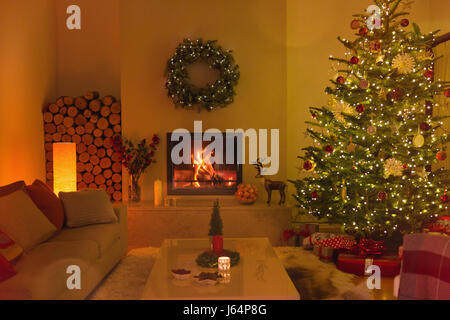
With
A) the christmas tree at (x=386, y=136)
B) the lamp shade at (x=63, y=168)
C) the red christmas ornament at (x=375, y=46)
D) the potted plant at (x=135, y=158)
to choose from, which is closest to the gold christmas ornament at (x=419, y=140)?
the christmas tree at (x=386, y=136)

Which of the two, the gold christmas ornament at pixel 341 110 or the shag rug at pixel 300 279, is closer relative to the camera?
the shag rug at pixel 300 279

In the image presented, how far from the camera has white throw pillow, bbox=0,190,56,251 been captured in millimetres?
2680

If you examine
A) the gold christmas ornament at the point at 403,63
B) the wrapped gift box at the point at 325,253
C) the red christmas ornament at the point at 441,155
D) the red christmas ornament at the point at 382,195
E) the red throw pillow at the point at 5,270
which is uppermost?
the gold christmas ornament at the point at 403,63

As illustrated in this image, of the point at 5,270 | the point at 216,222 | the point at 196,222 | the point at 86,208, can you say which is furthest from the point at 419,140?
the point at 5,270

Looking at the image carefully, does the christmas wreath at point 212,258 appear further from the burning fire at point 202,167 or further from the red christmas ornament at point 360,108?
the burning fire at point 202,167

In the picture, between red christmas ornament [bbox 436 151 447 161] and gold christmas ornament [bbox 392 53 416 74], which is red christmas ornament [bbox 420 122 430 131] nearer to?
red christmas ornament [bbox 436 151 447 161]

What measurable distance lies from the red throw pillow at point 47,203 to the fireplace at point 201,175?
1.67 m

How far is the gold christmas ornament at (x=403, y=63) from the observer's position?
128 inches

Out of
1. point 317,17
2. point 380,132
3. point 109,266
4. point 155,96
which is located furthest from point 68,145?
point 317,17

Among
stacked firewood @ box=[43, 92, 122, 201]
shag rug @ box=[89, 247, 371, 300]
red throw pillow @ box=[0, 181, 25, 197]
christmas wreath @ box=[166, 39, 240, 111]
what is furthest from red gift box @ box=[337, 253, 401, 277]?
stacked firewood @ box=[43, 92, 122, 201]

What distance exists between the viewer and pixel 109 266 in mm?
3309

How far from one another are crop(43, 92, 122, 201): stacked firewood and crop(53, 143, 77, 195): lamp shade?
95cm
